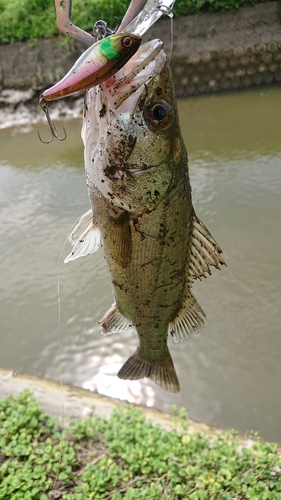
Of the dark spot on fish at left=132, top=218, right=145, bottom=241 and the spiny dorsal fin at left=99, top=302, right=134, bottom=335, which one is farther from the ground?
the dark spot on fish at left=132, top=218, right=145, bottom=241

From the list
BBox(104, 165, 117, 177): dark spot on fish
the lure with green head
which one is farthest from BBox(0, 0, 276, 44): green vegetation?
the lure with green head

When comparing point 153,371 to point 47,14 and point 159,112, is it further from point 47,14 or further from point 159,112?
point 47,14

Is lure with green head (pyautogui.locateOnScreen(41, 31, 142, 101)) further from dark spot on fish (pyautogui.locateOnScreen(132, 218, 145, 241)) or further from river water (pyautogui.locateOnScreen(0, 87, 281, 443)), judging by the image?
river water (pyautogui.locateOnScreen(0, 87, 281, 443))

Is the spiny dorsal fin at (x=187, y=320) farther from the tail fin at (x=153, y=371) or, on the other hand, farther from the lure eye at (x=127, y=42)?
the lure eye at (x=127, y=42)

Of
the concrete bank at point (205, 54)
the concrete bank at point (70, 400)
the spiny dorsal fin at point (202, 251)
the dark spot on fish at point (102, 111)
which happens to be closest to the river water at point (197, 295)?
the concrete bank at point (70, 400)

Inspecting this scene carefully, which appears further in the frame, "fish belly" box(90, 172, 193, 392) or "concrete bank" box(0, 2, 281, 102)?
"concrete bank" box(0, 2, 281, 102)


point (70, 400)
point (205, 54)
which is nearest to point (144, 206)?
point (70, 400)

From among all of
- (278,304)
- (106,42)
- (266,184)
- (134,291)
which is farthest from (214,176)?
(106,42)
